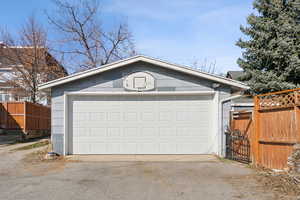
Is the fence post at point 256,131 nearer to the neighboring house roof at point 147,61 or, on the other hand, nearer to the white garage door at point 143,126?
the neighboring house roof at point 147,61

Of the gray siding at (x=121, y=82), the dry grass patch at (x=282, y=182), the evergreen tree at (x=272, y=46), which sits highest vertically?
the evergreen tree at (x=272, y=46)

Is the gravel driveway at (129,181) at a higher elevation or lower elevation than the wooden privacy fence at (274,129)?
lower

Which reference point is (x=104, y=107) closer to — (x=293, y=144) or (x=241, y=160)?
(x=241, y=160)

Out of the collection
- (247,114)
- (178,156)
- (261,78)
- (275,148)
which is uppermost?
(261,78)

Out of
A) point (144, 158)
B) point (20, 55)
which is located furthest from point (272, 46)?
point (20, 55)

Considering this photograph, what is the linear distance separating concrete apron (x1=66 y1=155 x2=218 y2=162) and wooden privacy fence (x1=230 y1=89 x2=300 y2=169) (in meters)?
1.66

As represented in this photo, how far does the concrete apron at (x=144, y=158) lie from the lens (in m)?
8.98

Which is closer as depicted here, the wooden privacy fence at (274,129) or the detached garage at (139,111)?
the wooden privacy fence at (274,129)

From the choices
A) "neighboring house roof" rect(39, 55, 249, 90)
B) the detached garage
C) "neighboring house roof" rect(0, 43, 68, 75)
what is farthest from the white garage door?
"neighboring house roof" rect(0, 43, 68, 75)

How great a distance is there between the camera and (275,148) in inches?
276

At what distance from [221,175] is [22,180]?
16.3 ft

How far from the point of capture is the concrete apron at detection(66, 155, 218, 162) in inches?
354

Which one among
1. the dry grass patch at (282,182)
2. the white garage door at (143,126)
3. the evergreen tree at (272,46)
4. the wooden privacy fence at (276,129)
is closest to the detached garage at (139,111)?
the white garage door at (143,126)

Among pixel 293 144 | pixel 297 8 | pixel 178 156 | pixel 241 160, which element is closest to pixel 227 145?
pixel 241 160
